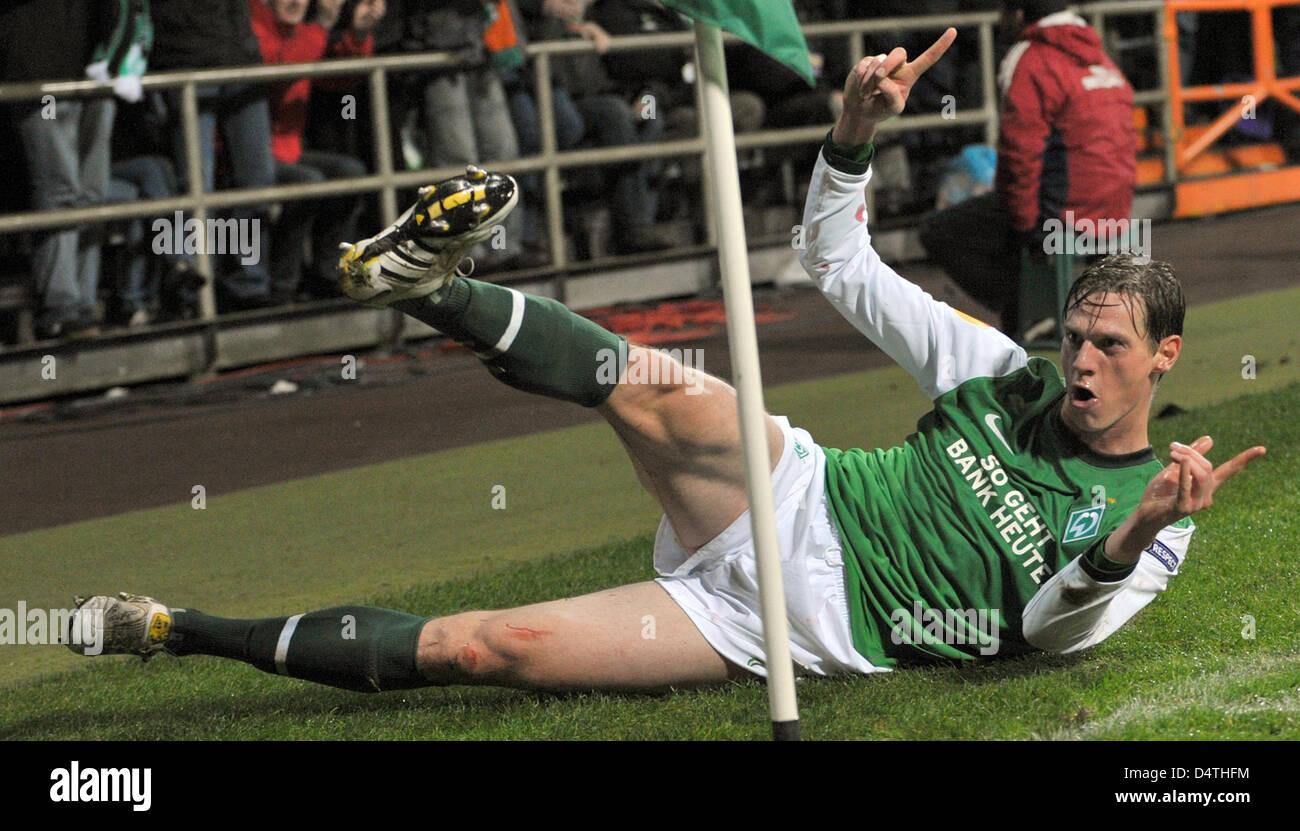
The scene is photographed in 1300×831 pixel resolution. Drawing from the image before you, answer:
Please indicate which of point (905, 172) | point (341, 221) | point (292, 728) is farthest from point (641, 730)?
point (905, 172)

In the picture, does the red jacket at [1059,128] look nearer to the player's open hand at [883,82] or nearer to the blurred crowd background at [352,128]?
the blurred crowd background at [352,128]

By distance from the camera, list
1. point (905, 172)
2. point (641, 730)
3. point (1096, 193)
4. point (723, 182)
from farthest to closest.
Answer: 1. point (905, 172)
2. point (1096, 193)
3. point (641, 730)
4. point (723, 182)

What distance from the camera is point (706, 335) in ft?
33.9

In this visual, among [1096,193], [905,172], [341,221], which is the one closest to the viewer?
[1096,193]

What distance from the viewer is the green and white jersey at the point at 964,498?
3762 millimetres

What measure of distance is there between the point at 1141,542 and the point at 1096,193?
18.3 feet

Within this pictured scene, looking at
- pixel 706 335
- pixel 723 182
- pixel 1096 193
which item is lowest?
pixel 706 335

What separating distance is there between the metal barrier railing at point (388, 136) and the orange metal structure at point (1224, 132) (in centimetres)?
241

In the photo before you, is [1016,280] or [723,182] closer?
[723,182]

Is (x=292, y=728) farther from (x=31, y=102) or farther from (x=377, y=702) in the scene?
(x=31, y=102)

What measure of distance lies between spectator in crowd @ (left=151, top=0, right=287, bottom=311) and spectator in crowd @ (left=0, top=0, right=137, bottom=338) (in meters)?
0.40

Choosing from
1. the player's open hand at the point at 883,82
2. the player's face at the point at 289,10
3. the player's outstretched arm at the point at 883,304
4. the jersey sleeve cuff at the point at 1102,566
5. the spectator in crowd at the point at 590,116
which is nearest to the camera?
the jersey sleeve cuff at the point at 1102,566

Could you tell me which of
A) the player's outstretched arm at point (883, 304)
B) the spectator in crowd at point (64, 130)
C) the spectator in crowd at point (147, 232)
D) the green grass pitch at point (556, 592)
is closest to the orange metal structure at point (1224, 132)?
the green grass pitch at point (556, 592)

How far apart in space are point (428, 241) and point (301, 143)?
6998 millimetres
